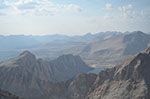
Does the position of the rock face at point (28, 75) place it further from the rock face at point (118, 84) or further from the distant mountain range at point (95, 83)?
the rock face at point (118, 84)

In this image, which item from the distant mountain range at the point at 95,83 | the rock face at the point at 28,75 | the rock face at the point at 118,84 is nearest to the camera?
the rock face at the point at 118,84

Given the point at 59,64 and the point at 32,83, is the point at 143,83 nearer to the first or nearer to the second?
the point at 32,83

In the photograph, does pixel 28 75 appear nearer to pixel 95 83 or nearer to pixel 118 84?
pixel 95 83

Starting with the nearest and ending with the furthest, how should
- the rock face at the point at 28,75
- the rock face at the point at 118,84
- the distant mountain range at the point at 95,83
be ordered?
the rock face at the point at 118,84, the distant mountain range at the point at 95,83, the rock face at the point at 28,75

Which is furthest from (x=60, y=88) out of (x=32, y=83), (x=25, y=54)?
(x=25, y=54)

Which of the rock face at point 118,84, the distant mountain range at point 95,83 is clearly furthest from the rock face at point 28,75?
the rock face at point 118,84

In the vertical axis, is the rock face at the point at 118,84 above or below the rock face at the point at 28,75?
above

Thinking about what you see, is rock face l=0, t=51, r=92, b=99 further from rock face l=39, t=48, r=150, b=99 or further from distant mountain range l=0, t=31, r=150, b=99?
rock face l=39, t=48, r=150, b=99

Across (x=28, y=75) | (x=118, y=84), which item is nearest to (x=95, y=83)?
(x=118, y=84)

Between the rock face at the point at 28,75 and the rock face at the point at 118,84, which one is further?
the rock face at the point at 28,75
